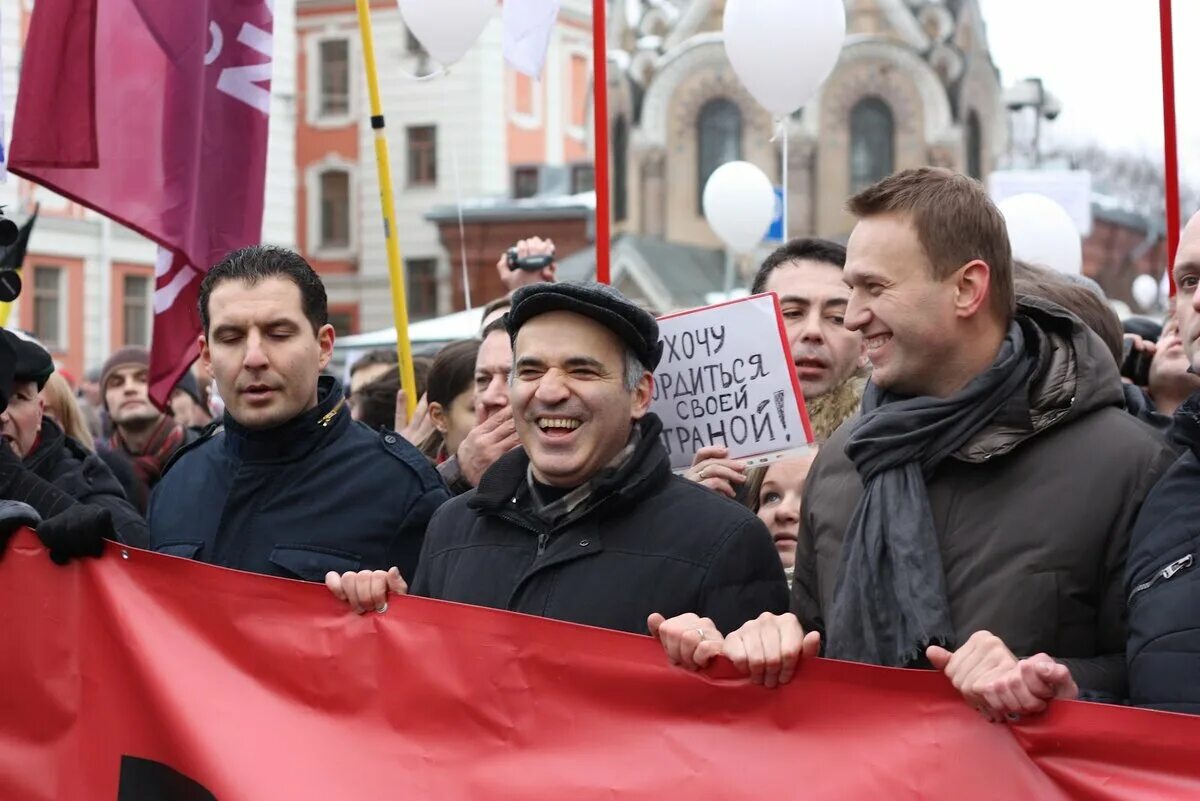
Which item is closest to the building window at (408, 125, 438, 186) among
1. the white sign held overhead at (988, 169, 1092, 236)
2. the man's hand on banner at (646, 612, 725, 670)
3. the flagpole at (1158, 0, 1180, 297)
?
the white sign held overhead at (988, 169, 1092, 236)

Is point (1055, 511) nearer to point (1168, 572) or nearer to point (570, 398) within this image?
point (1168, 572)

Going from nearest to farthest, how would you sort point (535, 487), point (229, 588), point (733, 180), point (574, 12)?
1. point (535, 487)
2. point (229, 588)
3. point (733, 180)
4. point (574, 12)

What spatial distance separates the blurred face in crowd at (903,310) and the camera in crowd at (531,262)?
3720 mm

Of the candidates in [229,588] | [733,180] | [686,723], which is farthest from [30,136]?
[733,180]

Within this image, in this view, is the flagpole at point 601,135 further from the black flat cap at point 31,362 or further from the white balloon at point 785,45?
the white balloon at point 785,45

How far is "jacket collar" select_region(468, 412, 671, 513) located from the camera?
3492mm

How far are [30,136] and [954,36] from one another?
4748 cm

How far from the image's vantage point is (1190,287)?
10.0ft

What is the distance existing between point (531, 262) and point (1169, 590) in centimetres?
440

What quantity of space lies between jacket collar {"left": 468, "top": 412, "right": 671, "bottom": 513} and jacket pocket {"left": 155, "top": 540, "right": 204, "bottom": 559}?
86cm

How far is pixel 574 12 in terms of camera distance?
1906 inches

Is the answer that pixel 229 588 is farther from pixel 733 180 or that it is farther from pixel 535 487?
pixel 733 180

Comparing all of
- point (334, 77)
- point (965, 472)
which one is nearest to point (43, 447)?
point (965, 472)

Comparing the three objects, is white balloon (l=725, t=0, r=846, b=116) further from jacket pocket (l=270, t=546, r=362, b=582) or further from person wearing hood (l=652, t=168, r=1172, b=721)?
person wearing hood (l=652, t=168, r=1172, b=721)
